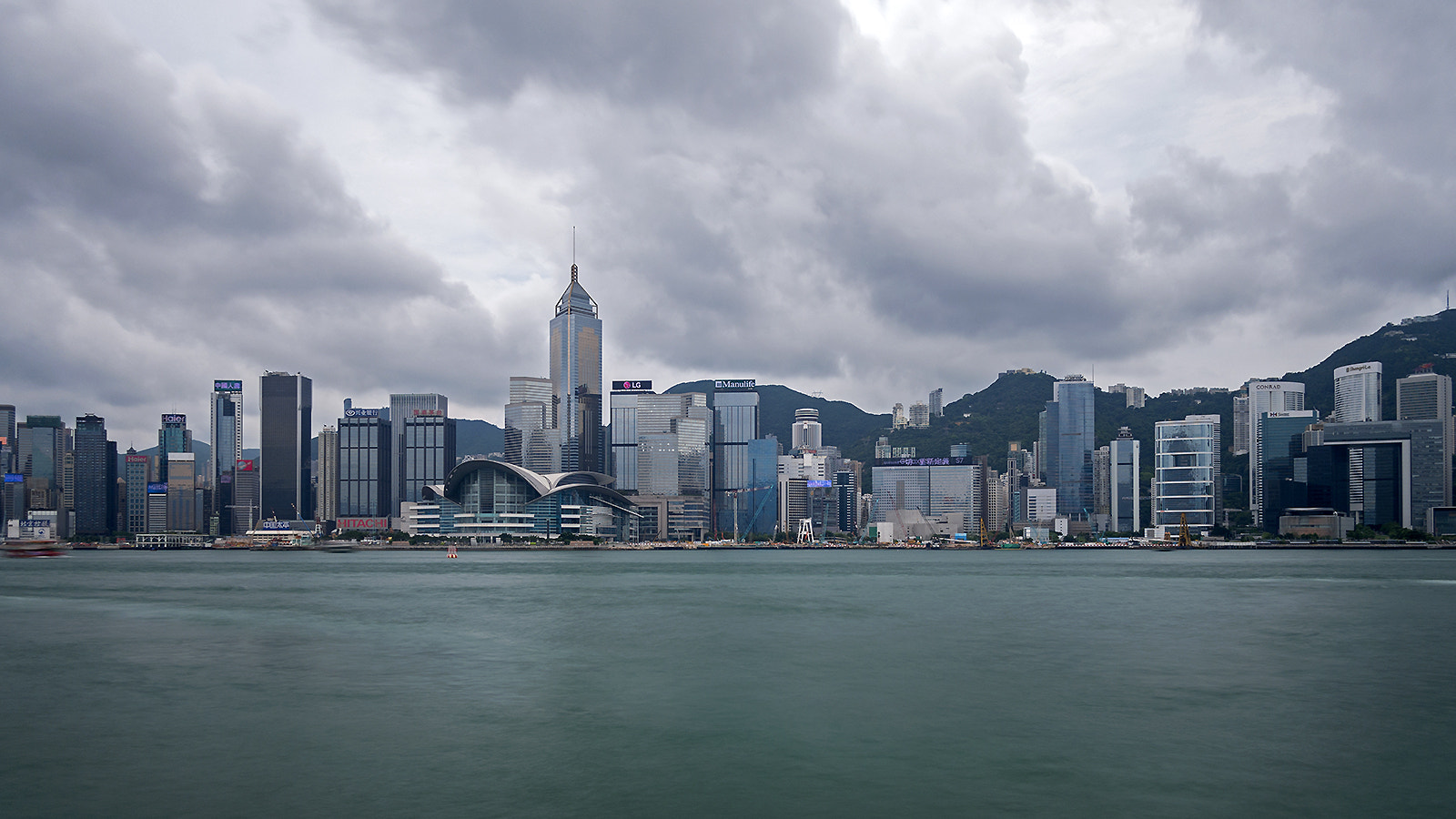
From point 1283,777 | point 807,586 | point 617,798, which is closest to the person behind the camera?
point 617,798

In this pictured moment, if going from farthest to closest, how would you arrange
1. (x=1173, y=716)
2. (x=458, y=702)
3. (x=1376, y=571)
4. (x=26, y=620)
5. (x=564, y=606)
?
(x=1376, y=571)
(x=564, y=606)
(x=26, y=620)
(x=458, y=702)
(x=1173, y=716)

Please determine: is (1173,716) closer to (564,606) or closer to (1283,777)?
(1283,777)

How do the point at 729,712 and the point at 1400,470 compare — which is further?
the point at 1400,470

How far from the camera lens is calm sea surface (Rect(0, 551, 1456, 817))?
1789 centimetres

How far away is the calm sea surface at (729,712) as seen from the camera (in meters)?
17.9

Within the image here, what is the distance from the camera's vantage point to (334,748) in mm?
21047

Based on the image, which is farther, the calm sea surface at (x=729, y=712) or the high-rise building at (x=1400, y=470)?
the high-rise building at (x=1400, y=470)

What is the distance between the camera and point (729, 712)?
25078 mm

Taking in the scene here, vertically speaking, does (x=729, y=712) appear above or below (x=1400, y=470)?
below

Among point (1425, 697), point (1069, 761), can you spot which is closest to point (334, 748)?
point (1069, 761)

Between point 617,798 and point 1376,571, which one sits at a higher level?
point 617,798

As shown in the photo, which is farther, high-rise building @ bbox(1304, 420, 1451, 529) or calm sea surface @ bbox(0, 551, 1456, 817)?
high-rise building @ bbox(1304, 420, 1451, 529)

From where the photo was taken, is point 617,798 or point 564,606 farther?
point 564,606

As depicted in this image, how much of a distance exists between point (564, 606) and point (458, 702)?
28.9 metres
